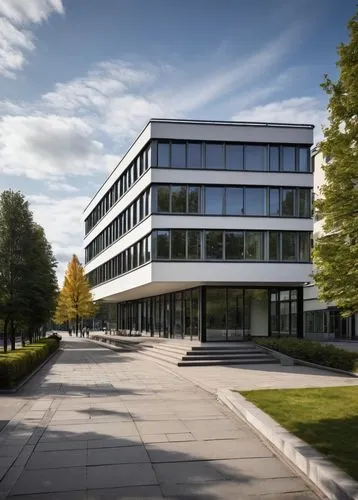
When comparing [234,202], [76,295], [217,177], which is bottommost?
[76,295]

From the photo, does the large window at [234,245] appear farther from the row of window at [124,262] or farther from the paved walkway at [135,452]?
the paved walkway at [135,452]

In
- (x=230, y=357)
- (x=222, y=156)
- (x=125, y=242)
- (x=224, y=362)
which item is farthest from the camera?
(x=125, y=242)

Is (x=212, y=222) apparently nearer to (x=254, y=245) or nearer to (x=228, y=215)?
(x=228, y=215)

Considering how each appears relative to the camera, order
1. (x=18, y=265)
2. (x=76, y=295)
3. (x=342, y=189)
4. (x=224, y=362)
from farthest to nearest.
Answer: (x=76, y=295)
(x=18, y=265)
(x=224, y=362)
(x=342, y=189)

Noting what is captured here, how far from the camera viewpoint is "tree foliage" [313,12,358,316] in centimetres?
1543

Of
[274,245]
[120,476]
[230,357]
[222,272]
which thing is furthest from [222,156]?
[120,476]

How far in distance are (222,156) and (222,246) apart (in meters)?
5.65

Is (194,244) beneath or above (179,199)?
beneath

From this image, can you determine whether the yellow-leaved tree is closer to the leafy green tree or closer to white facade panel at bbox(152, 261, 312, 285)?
the leafy green tree

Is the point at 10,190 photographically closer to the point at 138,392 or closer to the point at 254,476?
the point at 138,392

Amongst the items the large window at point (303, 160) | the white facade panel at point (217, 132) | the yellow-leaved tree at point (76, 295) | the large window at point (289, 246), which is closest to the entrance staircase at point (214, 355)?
the large window at point (289, 246)

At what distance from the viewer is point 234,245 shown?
33.2 meters

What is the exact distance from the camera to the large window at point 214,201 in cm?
3334

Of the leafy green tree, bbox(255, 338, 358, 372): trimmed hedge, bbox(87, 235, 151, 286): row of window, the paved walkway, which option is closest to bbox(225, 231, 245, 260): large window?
bbox(87, 235, 151, 286): row of window
